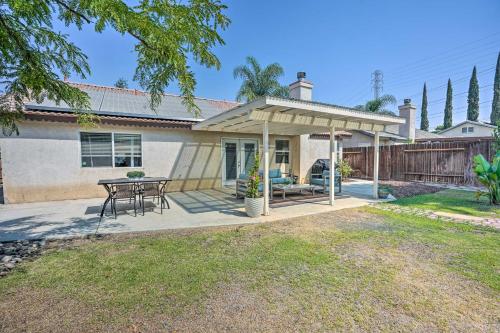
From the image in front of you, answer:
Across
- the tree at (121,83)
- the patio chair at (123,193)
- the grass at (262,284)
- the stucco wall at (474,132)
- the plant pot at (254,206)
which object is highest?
the tree at (121,83)

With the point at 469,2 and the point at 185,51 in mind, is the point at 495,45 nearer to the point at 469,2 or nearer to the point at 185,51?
the point at 469,2

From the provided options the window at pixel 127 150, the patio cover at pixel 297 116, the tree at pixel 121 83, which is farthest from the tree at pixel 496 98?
the tree at pixel 121 83

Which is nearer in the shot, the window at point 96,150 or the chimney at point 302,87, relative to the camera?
the window at point 96,150

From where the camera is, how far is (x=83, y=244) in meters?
4.62

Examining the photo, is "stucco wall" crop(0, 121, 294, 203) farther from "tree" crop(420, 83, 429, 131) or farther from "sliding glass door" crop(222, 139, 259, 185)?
"tree" crop(420, 83, 429, 131)

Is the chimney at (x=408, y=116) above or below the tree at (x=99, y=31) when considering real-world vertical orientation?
above

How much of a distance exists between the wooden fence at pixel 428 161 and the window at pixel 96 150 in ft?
50.4

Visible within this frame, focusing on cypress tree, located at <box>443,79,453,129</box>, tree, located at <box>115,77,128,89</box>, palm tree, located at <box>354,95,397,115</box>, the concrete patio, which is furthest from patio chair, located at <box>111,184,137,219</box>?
cypress tree, located at <box>443,79,453,129</box>

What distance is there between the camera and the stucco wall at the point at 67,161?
824cm

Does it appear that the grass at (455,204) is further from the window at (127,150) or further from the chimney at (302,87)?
the window at (127,150)

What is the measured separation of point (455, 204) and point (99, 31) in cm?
1056

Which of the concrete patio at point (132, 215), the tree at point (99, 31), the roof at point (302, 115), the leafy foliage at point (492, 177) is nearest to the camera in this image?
the tree at point (99, 31)

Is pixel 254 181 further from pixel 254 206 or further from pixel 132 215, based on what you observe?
pixel 132 215

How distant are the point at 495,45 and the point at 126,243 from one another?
4293 centimetres
